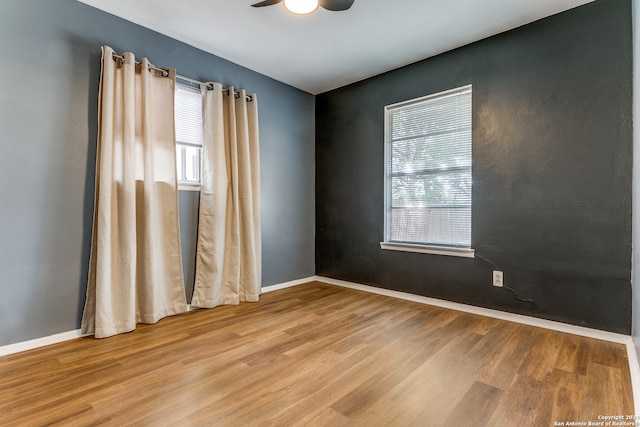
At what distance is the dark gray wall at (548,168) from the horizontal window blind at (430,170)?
0.12m

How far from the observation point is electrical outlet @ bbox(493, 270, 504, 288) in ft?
8.94

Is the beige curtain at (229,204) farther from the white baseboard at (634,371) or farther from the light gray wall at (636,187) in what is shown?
the light gray wall at (636,187)

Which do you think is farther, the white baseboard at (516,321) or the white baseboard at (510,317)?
the white baseboard at (510,317)

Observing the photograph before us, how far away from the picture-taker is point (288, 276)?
395cm

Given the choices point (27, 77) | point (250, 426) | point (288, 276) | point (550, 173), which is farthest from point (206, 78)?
point (550, 173)

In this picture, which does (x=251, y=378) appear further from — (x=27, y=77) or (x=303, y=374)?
(x=27, y=77)

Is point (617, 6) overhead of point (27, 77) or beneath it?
overhead

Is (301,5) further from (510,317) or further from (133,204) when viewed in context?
(510,317)

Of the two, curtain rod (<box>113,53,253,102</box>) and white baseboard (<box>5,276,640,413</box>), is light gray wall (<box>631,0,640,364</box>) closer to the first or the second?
white baseboard (<box>5,276,640,413</box>)

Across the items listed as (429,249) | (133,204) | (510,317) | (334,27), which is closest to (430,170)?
(429,249)

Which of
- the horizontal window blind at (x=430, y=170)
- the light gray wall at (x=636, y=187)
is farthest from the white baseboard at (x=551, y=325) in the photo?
the horizontal window blind at (x=430, y=170)

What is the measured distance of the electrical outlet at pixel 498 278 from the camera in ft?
8.94

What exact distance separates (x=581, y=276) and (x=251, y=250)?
2833mm

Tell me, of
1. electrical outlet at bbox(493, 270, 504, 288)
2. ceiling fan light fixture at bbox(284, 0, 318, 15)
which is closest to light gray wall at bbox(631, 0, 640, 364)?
electrical outlet at bbox(493, 270, 504, 288)
